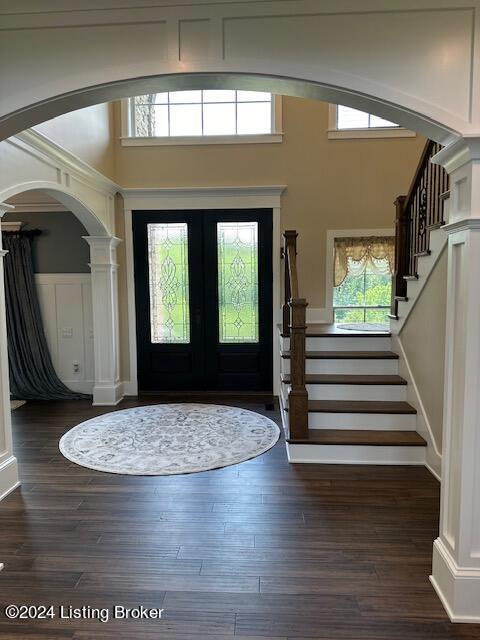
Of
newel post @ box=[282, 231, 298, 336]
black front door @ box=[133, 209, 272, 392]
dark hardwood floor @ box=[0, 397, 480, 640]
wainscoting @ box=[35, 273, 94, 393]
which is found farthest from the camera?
wainscoting @ box=[35, 273, 94, 393]

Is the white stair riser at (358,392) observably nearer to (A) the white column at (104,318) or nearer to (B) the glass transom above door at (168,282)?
(B) the glass transom above door at (168,282)

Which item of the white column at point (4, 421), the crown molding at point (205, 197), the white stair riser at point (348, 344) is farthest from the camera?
the crown molding at point (205, 197)

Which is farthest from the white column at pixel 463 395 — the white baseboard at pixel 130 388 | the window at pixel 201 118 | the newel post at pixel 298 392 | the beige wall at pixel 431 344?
the white baseboard at pixel 130 388

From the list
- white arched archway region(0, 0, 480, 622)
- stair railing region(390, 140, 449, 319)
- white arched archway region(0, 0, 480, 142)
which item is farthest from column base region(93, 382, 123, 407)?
white arched archway region(0, 0, 480, 142)

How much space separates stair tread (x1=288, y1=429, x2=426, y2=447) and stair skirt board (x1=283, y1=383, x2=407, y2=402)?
0.37 m

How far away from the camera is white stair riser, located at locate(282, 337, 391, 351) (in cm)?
445

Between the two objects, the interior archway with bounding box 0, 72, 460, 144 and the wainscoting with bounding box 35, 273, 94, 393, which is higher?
the interior archway with bounding box 0, 72, 460, 144

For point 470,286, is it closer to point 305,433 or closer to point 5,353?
point 305,433

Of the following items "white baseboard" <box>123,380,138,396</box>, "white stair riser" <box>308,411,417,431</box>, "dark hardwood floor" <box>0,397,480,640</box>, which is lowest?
"dark hardwood floor" <box>0,397,480,640</box>

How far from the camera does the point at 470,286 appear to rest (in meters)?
1.86

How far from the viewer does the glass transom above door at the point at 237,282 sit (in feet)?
18.5

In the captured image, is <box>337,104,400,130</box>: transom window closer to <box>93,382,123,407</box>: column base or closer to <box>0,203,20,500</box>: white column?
<box>0,203,20,500</box>: white column

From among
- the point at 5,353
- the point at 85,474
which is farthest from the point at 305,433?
the point at 5,353

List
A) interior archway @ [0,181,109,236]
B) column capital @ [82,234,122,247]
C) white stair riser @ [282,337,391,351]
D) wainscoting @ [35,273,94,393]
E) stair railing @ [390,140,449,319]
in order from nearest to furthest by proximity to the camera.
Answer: interior archway @ [0,181,109,236], stair railing @ [390,140,449,319], white stair riser @ [282,337,391,351], column capital @ [82,234,122,247], wainscoting @ [35,273,94,393]
